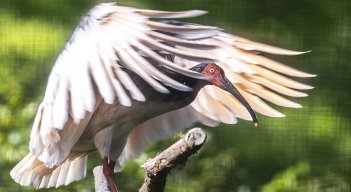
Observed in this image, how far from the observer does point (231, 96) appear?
6.89ft

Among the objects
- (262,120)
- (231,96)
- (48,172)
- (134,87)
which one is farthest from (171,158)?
(262,120)

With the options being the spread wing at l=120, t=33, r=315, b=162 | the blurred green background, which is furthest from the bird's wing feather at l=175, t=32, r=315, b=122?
the blurred green background

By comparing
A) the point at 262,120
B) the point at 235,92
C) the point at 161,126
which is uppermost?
the point at 235,92

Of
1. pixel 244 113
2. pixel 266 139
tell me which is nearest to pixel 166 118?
pixel 244 113

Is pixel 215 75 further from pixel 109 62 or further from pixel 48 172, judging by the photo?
pixel 48 172

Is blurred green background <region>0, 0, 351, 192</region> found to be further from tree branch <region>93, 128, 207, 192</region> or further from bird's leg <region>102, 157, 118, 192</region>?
tree branch <region>93, 128, 207, 192</region>

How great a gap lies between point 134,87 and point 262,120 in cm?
74

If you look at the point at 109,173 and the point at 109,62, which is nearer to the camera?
the point at 109,62

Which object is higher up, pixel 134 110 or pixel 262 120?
pixel 134 110

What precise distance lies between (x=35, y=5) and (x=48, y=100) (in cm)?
74

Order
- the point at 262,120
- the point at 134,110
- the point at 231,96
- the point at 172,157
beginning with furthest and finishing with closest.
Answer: the point at 262,120 → the point at 231,96 → the point at 134,110 → the point at 172,157

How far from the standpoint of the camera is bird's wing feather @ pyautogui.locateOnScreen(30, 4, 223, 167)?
186 cm

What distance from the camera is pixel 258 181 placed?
2.67 metres

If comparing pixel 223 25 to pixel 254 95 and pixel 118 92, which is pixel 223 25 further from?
pixel 118 92
